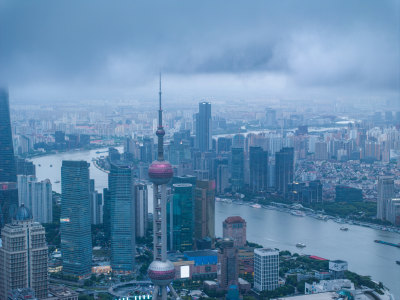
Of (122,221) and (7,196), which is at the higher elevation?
(7,196)

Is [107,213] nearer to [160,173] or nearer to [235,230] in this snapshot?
[235,230]

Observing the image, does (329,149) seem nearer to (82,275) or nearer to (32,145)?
(32,145)

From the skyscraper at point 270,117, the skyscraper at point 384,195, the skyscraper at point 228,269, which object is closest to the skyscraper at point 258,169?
the skyscraper at point 270,117

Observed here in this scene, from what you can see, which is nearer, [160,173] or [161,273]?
[161,273]

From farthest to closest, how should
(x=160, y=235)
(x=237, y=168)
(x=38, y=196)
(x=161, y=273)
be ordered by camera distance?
(x=237, y=168) → (x=38, y=196) → (x=160, y=235) → (x=161, y=273)

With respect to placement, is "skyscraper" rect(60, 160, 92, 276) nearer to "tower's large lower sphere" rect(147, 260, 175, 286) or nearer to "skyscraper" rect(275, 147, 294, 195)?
"tower's large lower sphere" rect(147, 260, 175, 286)

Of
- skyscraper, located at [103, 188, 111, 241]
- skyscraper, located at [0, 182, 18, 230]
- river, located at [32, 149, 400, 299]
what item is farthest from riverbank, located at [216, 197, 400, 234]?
skyscraper, located at [0, 182, 18, 230]

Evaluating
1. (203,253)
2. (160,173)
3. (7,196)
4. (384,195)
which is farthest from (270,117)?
(160,173)

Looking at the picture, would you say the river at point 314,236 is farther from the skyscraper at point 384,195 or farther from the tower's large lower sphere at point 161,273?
the tower's large lower sphere at point 161,273
